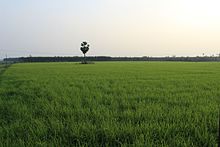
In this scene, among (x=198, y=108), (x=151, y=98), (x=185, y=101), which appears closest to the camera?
(x=198, y=108)

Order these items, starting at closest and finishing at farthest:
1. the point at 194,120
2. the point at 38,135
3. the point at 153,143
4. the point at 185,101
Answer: the point at 153,143, the point at 38,135, the point at 194,120, the point at 185,101

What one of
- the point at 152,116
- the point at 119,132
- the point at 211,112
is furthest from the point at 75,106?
the point at 211,112

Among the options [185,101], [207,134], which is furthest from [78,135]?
[185,101]

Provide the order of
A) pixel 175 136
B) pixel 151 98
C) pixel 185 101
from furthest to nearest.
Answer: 1. pixel 151 98
2. pixel 185 101
3. pixel 175 136

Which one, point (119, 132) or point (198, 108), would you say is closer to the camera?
point (119, 132)

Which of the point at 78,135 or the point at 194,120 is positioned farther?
the point at 194,120

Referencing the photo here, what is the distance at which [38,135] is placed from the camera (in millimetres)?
4184

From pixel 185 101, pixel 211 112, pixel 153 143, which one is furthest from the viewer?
pixel 185 101

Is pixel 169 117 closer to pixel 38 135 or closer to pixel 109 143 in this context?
pixel 109 143

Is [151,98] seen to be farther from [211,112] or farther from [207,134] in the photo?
[207,134]

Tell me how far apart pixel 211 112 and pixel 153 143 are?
2.49 m

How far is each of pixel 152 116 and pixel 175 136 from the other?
4.25ft

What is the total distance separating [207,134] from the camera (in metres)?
3.93

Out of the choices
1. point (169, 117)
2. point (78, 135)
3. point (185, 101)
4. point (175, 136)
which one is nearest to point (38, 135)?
point (78, 135)
